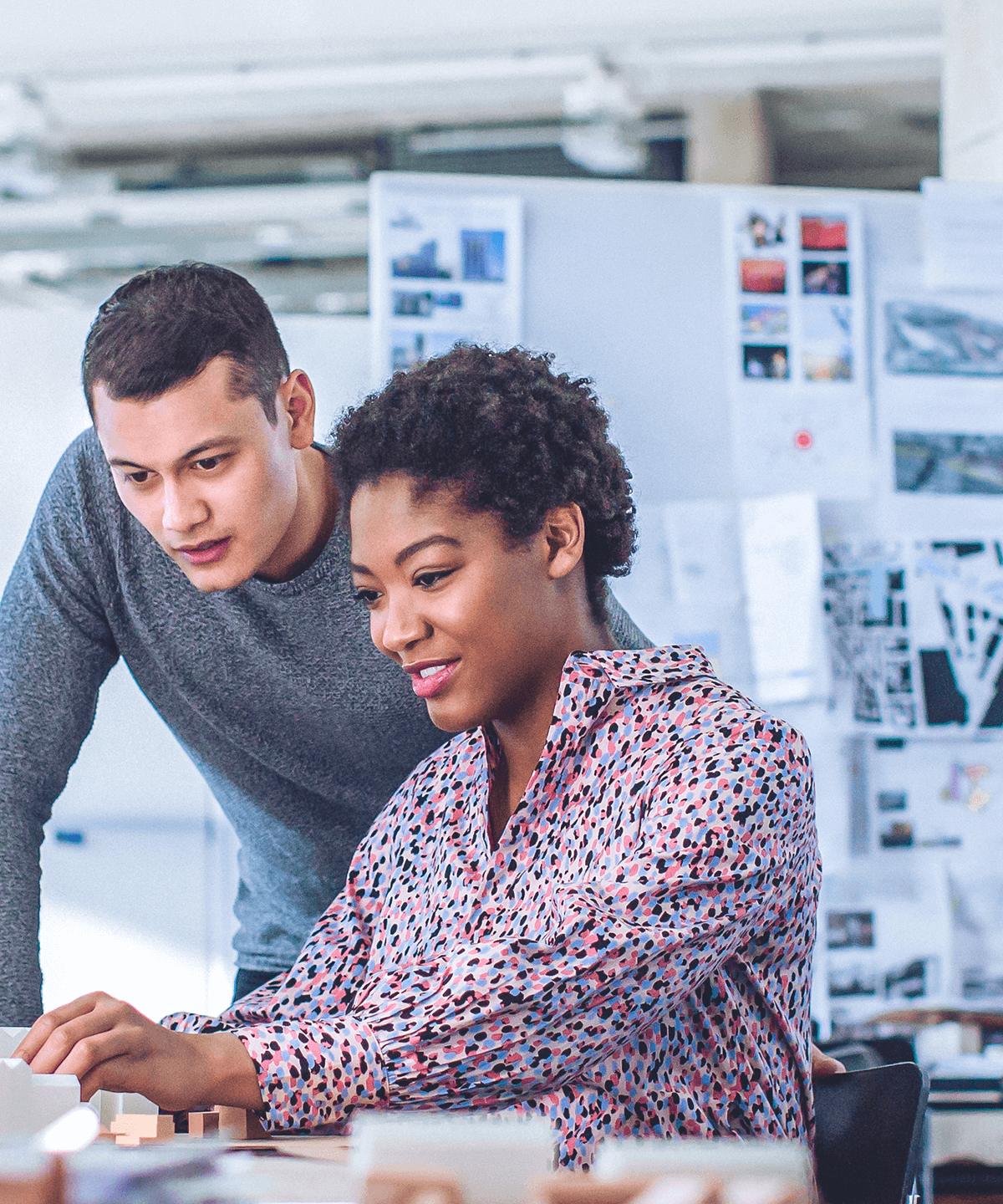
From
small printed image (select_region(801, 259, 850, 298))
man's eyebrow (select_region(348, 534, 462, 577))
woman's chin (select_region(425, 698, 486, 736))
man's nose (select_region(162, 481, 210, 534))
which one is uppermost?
small printed image (select_region(801, 259, 850, 298))

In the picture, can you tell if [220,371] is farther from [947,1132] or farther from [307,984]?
[947,1132]

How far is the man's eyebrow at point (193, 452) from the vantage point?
4.50 ft

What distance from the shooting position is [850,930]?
2.50m

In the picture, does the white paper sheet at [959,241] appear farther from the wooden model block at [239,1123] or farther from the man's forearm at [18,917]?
the wooden model block at [239,1123]

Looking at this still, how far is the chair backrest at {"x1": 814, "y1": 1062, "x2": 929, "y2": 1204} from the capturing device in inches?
44.1

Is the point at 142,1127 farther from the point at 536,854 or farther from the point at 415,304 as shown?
the point at 415,304

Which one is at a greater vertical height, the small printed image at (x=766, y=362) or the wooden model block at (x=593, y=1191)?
the small printed image at (x=766, y=362)

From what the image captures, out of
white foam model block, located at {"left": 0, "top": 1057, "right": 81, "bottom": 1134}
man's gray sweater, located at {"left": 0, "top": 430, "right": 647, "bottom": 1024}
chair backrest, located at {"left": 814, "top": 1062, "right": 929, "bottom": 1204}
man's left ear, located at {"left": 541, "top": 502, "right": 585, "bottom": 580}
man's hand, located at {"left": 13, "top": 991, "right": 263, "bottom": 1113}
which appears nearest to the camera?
white foam model block, located at {"left": 0, "top": 1057, "right": 81, "bottom": 1134}

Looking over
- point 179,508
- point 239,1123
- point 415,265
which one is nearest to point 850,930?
point 415,265

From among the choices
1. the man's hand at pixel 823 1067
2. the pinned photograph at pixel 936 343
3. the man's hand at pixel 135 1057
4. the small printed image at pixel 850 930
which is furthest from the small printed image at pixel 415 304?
the man's hand at pixel 135 1057

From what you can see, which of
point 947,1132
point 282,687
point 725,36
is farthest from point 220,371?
point 725,36

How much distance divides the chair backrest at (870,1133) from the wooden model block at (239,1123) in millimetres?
474

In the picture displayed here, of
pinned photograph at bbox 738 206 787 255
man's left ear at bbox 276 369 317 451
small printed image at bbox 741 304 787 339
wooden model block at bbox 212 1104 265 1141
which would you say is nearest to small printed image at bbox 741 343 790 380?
small printed image at bbox 741 304 787 339

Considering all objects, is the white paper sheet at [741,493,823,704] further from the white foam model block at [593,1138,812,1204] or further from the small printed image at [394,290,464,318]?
the white foam model block at [593,1138,812,1204]
